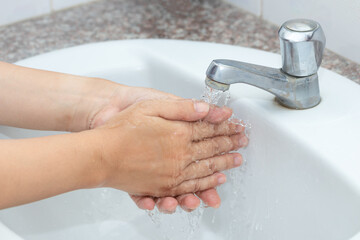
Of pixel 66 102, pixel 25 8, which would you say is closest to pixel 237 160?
pixel 66 102

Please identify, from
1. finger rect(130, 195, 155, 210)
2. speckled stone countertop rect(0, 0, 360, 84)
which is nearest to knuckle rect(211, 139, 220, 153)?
finger rect(130, 195, 155, 210)

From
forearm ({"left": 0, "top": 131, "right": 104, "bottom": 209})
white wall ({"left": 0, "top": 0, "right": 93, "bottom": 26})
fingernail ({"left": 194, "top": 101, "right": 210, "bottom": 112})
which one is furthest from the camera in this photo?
white wall ({"left": 0, "top": 0, "right": 93, "bottom": 26})

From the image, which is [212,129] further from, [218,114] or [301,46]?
[301,46]

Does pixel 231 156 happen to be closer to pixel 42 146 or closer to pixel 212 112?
pixel 212 112

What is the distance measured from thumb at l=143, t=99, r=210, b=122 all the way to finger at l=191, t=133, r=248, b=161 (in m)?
0.05

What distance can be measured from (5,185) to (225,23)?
536mm

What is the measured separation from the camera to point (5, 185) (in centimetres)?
50

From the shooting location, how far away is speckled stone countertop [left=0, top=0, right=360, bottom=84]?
2.86 feet

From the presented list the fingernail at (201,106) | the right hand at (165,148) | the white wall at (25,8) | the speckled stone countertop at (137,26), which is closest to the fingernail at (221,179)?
the right hand at (165,148)

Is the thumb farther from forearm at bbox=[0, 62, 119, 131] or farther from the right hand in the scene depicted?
forearm at bbox=[0, 62, 119, 131]

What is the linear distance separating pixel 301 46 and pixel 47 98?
341 millimetres

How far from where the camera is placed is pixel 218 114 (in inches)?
24.7

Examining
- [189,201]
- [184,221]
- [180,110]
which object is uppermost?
[180,110]

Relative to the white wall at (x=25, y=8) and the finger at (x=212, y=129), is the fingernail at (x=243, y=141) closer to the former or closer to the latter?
the finger at (x=212, y=129)
